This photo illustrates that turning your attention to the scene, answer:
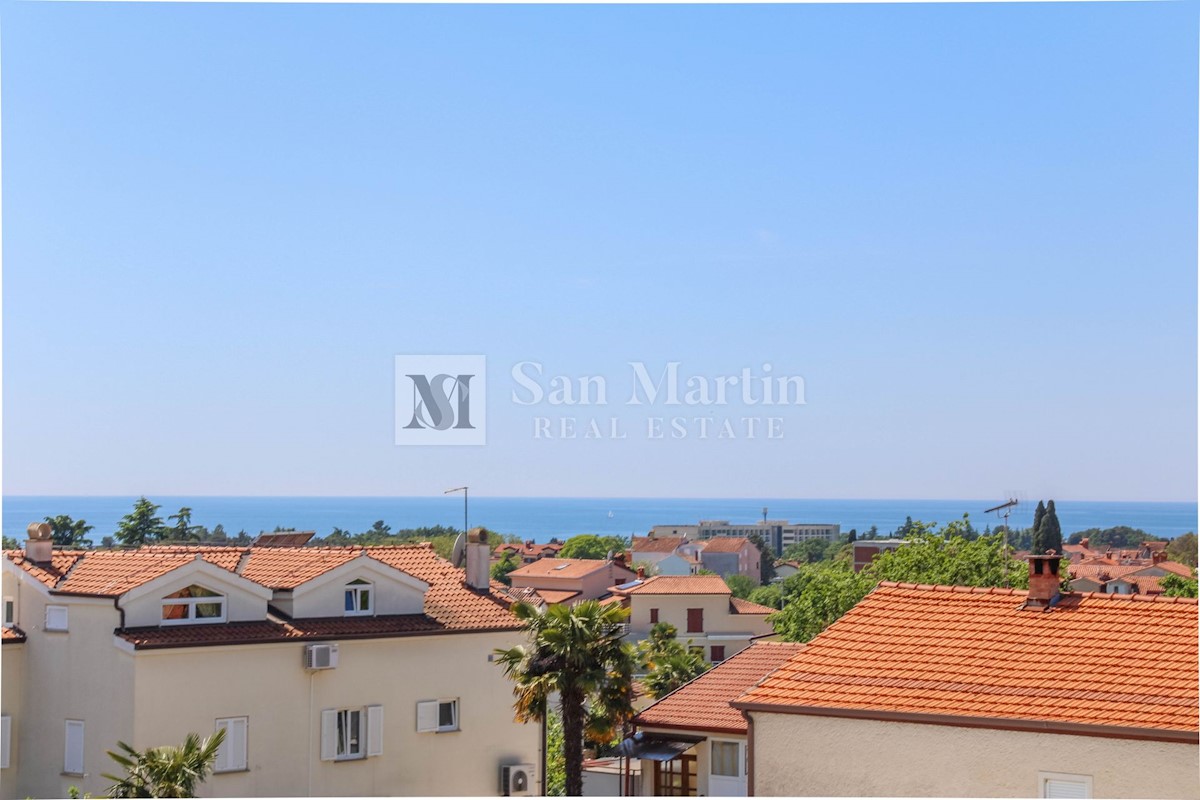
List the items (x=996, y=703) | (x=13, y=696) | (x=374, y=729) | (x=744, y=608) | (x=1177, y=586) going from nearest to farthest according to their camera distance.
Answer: (x=996, y=703), (x=13, y=696), (x=374, y=729), (x=1177, y=586), (x=744, y=608)

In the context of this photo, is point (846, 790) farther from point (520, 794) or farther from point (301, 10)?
point (301, 10)

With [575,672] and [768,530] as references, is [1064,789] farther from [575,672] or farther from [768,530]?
[768,530]

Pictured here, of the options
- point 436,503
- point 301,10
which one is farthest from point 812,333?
point 436,503

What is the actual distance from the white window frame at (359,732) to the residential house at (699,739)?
6.92ft

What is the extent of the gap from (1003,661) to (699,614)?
809 inches

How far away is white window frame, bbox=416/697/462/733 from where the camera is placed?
34.6 feet

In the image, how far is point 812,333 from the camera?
19547mm

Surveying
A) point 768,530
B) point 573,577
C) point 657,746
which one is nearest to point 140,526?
point 657,746

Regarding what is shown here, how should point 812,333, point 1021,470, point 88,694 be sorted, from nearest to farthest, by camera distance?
point 88,694 < point 812,333 < point 1021,470

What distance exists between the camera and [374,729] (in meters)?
10.3

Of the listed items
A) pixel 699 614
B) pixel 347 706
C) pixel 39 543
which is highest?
pixel 39 543

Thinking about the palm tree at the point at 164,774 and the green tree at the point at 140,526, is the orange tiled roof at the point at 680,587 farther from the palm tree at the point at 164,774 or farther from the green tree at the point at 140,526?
the palm tree at the point at 164,774

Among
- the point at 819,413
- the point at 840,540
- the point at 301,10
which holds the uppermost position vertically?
the point at 301,10

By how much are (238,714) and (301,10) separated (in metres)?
7.15
